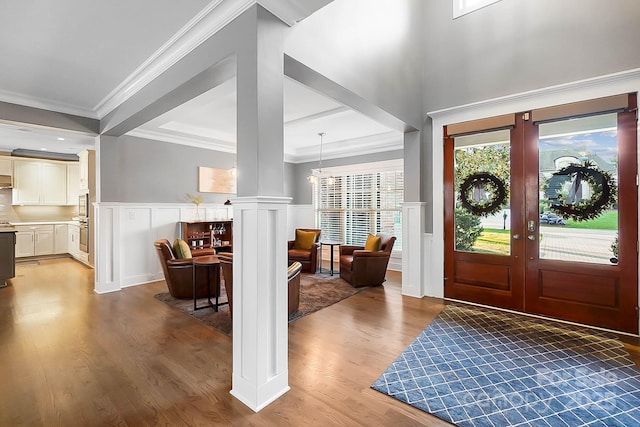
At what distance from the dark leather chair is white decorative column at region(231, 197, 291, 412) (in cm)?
107

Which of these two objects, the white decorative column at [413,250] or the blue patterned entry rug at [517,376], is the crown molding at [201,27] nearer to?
the blue patterned entry rug at [517,376]

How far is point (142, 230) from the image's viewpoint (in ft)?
17.1

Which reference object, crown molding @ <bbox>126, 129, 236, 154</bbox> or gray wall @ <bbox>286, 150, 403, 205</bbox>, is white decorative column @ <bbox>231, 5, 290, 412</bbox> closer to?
crown molding @ <bbox>126, 129, 236, 154</bbox>

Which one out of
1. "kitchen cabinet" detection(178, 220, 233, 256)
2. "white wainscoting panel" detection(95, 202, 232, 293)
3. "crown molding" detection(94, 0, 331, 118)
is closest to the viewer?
"crown molding" detection(94, 0, 331, 118)

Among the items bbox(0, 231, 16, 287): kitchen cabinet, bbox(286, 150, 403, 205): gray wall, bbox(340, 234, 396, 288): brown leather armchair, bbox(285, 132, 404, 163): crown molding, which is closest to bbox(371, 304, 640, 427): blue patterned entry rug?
bbox(340, 234, 396, 288): brown leather armchair

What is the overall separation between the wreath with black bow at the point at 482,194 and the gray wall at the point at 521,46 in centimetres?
108

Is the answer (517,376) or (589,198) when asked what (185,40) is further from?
(589,198)

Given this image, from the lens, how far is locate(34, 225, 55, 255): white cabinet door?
7.15 m

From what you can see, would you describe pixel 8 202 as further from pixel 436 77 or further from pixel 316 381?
pixel 436 77

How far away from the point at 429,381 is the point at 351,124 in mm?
4522

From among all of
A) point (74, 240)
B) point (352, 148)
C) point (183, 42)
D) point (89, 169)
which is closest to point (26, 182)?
Answer: point (74, 240)

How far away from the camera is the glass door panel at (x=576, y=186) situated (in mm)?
3182

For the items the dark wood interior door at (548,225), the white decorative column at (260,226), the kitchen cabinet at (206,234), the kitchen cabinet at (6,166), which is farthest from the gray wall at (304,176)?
the kitchen cabinet at (6,166)

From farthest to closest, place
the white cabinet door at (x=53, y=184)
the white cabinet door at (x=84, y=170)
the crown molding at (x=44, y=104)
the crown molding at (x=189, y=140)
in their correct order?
the white cabinet door at (x=53, y=184), the white cabinet door at (x=84, y=170), the crown molding at (x=189, y=140), the crown molding at (x=44, y=104)
